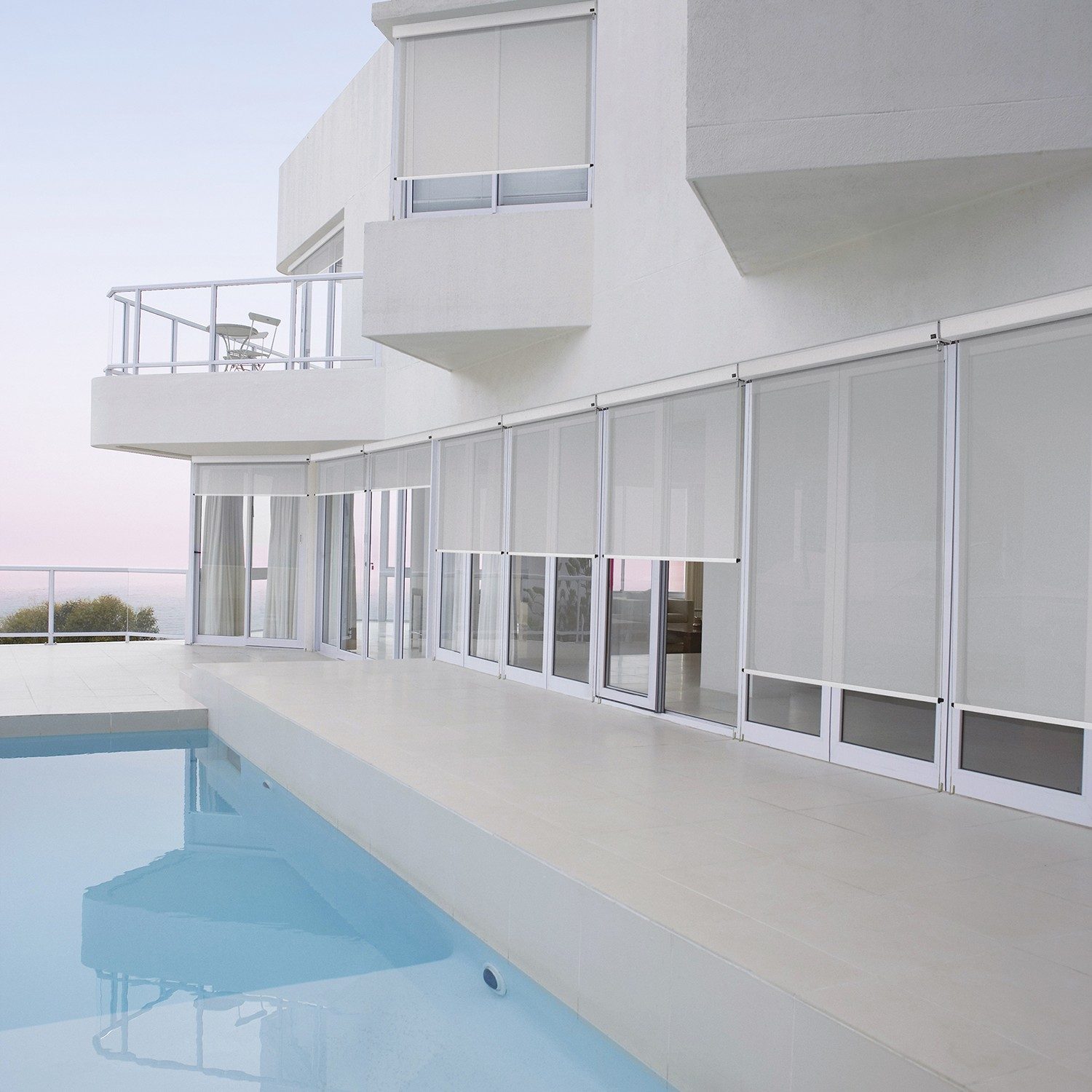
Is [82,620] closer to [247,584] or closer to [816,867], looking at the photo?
[247,584]

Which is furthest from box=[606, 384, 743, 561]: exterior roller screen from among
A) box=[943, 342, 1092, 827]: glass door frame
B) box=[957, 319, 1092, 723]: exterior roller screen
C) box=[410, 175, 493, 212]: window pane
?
box=[410, 175, 493, 212]: window pane

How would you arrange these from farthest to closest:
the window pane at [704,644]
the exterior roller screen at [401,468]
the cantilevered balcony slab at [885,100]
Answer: the exterior roller screen at [401,468], the window pane at [704,644], the cantilevered balcony slab at [885,100]

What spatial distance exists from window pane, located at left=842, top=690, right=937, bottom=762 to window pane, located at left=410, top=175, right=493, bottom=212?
17.9 feet

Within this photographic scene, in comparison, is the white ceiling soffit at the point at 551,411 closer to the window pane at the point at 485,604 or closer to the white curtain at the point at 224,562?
the window pane at the point at 485,604

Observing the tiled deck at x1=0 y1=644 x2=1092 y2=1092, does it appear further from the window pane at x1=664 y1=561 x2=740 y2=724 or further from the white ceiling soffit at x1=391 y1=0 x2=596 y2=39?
the white ceiling soffit at x1=391 y1=0 x2=596 y2=39

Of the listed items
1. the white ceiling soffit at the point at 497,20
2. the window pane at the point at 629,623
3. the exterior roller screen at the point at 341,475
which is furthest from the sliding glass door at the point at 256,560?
the window pane at the point at 629,623

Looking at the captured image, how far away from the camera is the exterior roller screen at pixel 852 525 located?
5406 millimetres

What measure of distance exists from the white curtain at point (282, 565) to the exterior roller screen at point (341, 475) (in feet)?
2.29

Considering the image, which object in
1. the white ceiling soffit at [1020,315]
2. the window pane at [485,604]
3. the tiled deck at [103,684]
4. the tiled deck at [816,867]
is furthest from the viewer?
the window pane at [485,604]

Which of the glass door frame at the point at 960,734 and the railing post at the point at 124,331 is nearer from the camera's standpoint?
the glass door frame at the point at 960,734

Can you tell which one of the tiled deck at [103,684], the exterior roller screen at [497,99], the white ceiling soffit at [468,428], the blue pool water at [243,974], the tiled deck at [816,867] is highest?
the exterior roller screen at [497,99]

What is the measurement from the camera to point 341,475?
556 inches

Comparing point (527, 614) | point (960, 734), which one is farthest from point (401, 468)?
point (960, 734)

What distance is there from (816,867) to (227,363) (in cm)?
1135
